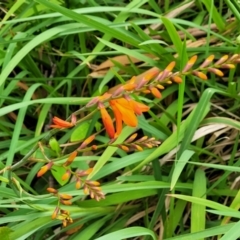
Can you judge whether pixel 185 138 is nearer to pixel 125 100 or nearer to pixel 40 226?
pixel 40 226

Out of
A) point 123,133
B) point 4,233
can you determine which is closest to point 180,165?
point 123,133

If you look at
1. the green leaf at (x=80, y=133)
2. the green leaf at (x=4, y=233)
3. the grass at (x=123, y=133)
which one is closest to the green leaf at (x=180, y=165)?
the grass at (x=123, y=133)

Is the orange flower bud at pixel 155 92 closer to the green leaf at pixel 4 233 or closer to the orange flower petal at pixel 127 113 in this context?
the orange flower petal at pixel 127 113

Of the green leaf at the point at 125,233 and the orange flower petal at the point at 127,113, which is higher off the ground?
the orange flower petal at the point at 127,113

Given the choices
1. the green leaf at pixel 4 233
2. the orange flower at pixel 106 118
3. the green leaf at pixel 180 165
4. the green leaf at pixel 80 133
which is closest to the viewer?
the orange flower at pixel 106 118

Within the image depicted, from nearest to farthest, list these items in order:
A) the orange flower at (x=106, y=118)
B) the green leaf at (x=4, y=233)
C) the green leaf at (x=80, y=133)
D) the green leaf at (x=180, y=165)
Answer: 1. the orange flower at (x=106, y=118)
2. the green leaf at (x=4, y=233)
3. the green leaf at (x=180, y=165)
4. the green leaf at (x=80, y=133)

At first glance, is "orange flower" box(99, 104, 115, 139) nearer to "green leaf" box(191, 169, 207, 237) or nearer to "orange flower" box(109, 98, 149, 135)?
"orange flower" box(109, 98, 149, 135)

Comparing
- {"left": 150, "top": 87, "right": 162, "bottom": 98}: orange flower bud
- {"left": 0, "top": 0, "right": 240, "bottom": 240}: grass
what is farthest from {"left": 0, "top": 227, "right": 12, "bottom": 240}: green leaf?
{"left": 150, "top": 87, "right": 162, "bottom": 98}: orange flower bud

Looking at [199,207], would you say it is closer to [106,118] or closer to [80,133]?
[80,133]
